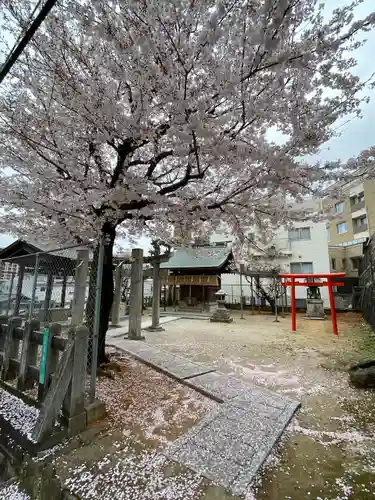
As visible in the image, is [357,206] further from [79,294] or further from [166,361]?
[79,294]

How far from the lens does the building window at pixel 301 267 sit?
59.8ft

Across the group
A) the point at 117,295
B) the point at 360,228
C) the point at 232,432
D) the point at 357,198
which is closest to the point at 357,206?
the point at 357,198

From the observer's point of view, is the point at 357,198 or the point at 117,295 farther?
the point at 357,198

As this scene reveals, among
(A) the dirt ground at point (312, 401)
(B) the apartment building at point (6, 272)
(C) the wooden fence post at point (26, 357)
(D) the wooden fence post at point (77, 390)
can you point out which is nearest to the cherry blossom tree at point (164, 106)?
(C) the wooden fence post at point (26, 357)

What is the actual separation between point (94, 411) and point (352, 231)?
25532 mm

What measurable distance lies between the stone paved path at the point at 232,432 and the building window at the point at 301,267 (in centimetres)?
1587

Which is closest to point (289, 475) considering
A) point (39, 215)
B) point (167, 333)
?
point (39, 215)

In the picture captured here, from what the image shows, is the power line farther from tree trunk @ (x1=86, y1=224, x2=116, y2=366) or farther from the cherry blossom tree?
tree trunk @ (x1=86, y1=224, x2=116, y2=366)

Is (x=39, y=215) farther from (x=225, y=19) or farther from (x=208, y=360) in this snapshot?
(x=208, y=360)

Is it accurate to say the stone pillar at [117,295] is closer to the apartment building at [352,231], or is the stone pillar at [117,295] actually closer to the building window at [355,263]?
the apartment building at [352,231]

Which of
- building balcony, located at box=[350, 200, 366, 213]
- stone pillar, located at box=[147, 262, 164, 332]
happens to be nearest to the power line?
stone pillar, located at box=[147, 262, 164, 332]

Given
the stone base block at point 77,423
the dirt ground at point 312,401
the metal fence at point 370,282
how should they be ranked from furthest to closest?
the metal fence at point 370,282
the stone base block at point 77,423
the dirt ground at point 312,401

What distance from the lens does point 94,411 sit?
3141 mm

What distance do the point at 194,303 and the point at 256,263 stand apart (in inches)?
212
